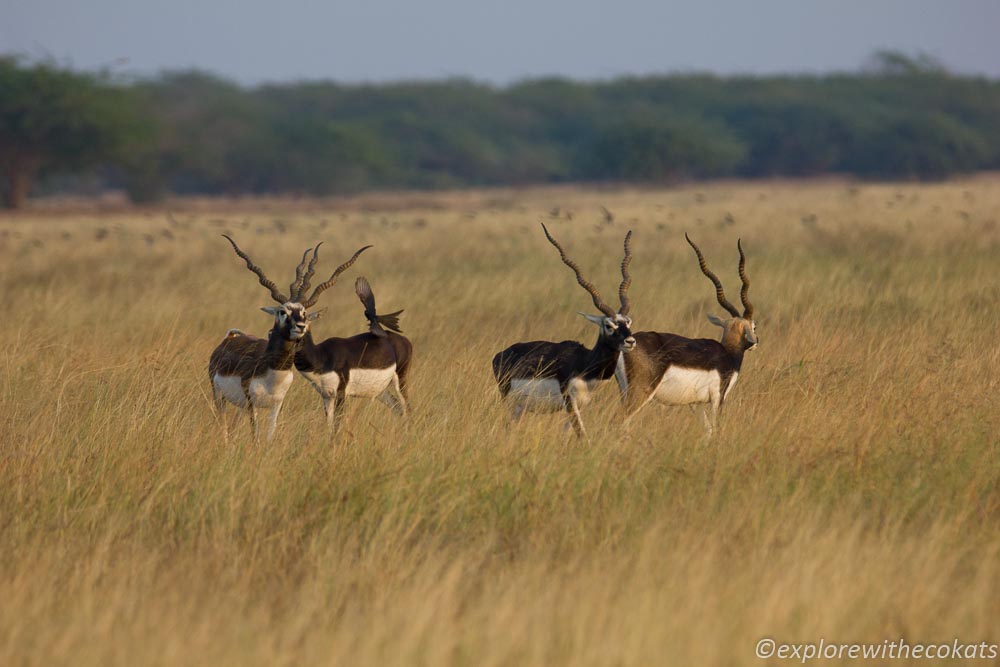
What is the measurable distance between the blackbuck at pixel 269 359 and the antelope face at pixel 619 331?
4.29 feet

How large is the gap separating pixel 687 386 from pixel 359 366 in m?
1.83

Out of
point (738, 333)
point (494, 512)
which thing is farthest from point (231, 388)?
point (738, 333)

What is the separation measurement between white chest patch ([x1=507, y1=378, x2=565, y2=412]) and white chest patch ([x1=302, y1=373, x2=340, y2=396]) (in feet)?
3.25

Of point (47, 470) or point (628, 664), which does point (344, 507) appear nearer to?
point (47, 470)

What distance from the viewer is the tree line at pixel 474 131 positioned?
1703 inches

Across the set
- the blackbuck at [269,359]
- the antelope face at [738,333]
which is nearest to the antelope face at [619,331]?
the antelope face at [738,333]

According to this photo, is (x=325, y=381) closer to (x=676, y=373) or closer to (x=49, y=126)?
(x=676, y=373)

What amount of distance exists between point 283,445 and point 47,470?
1075mm

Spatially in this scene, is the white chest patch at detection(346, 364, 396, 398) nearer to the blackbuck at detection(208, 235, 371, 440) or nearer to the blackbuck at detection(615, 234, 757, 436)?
the blackbuck at detection(208, 235, 371, 440)

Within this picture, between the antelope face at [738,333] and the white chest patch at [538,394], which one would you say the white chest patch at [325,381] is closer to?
the white chest patch at [538,394]

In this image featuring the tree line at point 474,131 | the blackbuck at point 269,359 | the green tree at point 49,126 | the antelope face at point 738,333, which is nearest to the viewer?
the blackbuck at point 269,359

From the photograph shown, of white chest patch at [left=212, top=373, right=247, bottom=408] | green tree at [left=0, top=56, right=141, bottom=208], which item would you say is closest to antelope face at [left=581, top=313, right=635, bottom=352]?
white chest patch at [left=212, top=373, right=247, bottom=408]

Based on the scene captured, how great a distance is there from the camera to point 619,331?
6.23m

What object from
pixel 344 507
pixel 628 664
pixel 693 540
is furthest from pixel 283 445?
pixel 628 664
